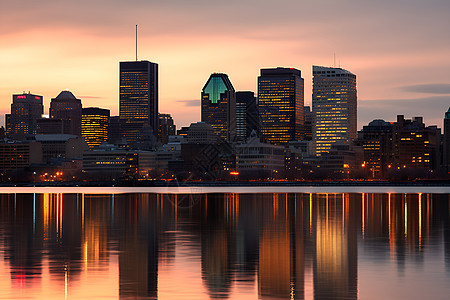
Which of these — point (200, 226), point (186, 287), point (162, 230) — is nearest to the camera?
point (186, 287)

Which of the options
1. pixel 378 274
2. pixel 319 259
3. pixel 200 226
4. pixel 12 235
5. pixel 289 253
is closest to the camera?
pixel 378 274

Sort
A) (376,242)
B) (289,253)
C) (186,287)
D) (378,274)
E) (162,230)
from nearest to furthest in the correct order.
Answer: (186,287) → (378,274) → (289,253) → (376,242) → (162,230)

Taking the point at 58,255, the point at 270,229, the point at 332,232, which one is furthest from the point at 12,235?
the point at 332,232

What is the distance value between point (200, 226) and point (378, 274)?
29.3 m

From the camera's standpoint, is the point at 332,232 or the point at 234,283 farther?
the point at 332,232

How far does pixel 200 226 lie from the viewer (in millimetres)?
62156

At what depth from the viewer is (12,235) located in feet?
176

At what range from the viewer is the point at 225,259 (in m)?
39.7

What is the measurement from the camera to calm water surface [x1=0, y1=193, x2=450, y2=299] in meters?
30.1

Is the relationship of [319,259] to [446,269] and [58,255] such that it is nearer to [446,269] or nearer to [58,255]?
[446,269]

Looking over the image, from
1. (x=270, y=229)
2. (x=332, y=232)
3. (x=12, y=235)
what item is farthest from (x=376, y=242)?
(x=12, y=235)

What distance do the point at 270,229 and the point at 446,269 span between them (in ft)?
77.9

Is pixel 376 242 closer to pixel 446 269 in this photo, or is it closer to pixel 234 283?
pixel 446 269

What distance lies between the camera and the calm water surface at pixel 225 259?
30094 mm
